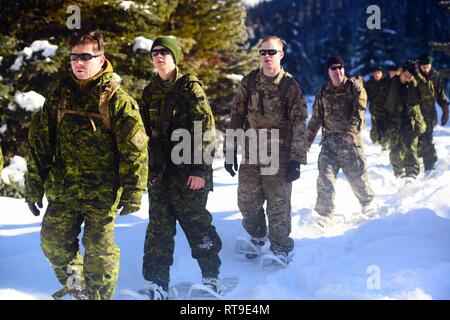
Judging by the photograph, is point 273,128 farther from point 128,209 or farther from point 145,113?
point 128,209

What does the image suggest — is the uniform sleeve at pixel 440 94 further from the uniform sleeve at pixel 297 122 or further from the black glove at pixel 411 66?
the uniform sleeve at pixel 297 122

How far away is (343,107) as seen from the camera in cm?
637

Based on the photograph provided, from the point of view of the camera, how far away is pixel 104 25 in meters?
10.3

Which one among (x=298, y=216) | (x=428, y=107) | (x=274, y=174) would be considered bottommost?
(x=298, y=216)

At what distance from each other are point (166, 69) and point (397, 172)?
22.2 feet

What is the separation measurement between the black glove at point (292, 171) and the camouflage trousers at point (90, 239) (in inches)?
77.6

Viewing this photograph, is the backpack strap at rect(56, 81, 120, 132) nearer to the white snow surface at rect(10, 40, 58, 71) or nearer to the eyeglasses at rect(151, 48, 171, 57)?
the eyeglasses at rect(151, 48, 171, 57)

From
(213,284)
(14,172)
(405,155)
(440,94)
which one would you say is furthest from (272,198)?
(440,94)

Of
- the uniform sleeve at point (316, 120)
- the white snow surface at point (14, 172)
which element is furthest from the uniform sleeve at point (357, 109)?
the white snow surface at point (14, 172)

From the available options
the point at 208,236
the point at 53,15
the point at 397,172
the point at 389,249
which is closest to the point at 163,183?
the point at 208,236

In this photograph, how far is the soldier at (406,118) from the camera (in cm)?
869

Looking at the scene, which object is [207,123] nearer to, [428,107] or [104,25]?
[428,107]

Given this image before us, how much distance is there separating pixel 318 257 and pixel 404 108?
16.9 feet

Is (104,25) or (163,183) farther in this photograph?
(104,25)
